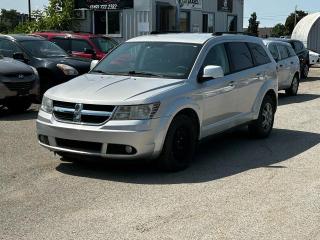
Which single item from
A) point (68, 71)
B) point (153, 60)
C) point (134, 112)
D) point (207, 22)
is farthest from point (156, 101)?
point (207, 22)

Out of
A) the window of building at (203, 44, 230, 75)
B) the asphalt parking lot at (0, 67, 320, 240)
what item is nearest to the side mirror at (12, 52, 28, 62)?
the asphalt parking lot at (0, 67, 320, 240)

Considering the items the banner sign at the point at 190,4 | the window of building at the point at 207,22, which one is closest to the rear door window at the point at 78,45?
the banner sign at the point at 190,4

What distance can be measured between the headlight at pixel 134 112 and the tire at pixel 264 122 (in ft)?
10.0

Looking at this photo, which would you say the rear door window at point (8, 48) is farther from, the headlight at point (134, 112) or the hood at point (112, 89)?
the headlight at point (134, 112)

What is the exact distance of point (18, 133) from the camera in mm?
9266

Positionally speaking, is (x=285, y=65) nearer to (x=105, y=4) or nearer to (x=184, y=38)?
(x=184, y=38)

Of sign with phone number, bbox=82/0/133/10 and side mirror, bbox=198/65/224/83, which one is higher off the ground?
sign with phone number, bbox=82/0/133/10

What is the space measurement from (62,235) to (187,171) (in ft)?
8.16

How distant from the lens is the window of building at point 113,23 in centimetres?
2673

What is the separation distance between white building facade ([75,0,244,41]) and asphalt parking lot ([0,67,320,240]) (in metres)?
17.0

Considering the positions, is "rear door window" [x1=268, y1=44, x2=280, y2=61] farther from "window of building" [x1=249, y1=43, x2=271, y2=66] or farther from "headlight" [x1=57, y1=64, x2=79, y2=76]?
"window of building" [x1=249, y1=43, x2=271, y2=66]

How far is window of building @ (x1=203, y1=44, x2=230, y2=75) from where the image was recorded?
298 inches

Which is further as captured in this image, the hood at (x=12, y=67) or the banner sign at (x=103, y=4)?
the banner sign at (x=103, y=4)

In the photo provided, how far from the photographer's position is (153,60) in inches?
295
